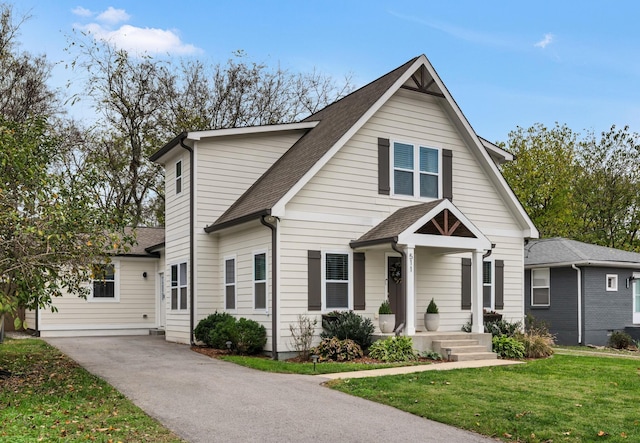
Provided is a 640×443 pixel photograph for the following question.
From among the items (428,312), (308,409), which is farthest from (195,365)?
(428,312)

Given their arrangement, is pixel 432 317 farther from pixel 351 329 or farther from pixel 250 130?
pixel 250 130

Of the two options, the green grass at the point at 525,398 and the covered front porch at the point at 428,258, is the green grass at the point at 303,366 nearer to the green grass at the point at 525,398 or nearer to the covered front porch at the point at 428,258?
the green grass at the point at 525,398

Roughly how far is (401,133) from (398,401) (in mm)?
9598

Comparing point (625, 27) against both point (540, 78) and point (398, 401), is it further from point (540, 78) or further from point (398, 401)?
point (398, 401)

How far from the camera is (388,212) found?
58.0 ft

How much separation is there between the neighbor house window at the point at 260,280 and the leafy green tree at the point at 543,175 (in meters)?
20.2

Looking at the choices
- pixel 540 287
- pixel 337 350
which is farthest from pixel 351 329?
pixel 540 287

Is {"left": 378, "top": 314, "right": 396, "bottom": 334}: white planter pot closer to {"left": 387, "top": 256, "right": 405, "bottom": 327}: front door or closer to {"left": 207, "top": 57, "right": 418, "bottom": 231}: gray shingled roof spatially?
{"left": 387, "top": 256, "right": 405, "bottom": 327}: front door

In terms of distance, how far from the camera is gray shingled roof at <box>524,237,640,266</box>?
24.8 m

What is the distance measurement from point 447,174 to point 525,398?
9.43 meters

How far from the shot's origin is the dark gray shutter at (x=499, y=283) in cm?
1933

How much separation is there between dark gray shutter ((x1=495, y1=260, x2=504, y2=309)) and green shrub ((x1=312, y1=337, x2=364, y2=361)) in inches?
234

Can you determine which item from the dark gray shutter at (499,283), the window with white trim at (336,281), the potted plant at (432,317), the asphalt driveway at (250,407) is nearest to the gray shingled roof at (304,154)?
the window with white trim at (336,281)

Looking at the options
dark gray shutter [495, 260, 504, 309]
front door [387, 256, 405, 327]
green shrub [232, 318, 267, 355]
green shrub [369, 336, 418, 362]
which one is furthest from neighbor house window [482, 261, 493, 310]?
green shrub [232, 318, 267, 355]
